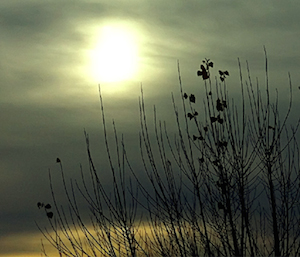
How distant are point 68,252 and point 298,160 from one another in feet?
15.9

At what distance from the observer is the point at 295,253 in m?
11.0

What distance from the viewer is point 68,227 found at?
40.1ft

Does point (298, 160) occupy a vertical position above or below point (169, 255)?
above

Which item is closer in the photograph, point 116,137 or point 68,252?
point 116,137

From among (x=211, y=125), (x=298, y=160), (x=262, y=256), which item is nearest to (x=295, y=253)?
(x=262, y=256)

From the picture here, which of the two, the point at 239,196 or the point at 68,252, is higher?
the point at 239,196

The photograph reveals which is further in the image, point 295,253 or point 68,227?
point 68,227

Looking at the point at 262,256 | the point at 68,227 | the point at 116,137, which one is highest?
the point at 116,137

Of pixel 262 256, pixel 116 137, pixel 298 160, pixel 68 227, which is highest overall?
pixel 116 137

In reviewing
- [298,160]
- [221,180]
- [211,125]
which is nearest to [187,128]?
[211,125]

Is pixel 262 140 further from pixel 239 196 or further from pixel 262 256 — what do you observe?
pixel 262 256

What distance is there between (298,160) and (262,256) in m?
1.95

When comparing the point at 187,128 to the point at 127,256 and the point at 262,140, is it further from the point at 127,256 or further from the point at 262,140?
the point at 127,256

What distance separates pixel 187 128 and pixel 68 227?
124 inches
